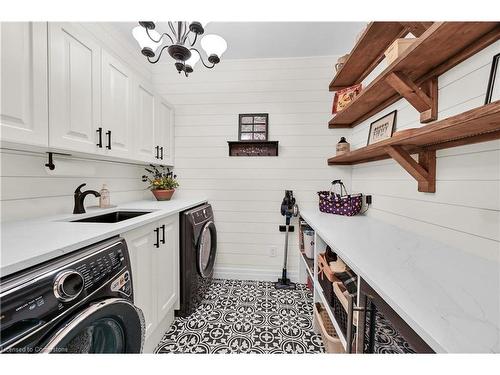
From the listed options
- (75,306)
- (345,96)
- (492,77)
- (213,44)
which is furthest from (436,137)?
(75,306)

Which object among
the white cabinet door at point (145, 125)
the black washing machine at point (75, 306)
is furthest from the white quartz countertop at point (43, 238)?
the white cabinet door at point (145, 125)

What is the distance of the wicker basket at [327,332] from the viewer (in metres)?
1.25

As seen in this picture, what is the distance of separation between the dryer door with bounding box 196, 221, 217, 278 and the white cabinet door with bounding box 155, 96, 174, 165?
92 centimetres

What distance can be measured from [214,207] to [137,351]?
5.59 ft

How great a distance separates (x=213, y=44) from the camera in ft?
4.60

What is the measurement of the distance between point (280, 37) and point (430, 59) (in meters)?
1.58

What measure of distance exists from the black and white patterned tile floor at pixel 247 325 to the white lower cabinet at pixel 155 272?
206 mm

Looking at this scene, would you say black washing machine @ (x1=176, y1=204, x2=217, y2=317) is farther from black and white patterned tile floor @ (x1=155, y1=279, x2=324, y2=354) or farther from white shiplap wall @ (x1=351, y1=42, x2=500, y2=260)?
white shiplap wall @ (x1=351, y1=42, x2=500, y2=260)

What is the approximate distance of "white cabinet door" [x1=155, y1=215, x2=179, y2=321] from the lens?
1.51 metres

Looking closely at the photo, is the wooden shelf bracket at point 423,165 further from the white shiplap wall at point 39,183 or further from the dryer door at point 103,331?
the white shiplap wall at point 39,183

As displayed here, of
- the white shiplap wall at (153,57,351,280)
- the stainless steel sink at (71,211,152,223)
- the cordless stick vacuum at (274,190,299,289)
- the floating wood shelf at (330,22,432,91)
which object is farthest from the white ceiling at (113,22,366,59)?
the stainless steel sink at (71,211,152,223)

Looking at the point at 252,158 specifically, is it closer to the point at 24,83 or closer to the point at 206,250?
the point at 206,250

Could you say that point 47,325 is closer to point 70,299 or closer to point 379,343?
point 70,299
